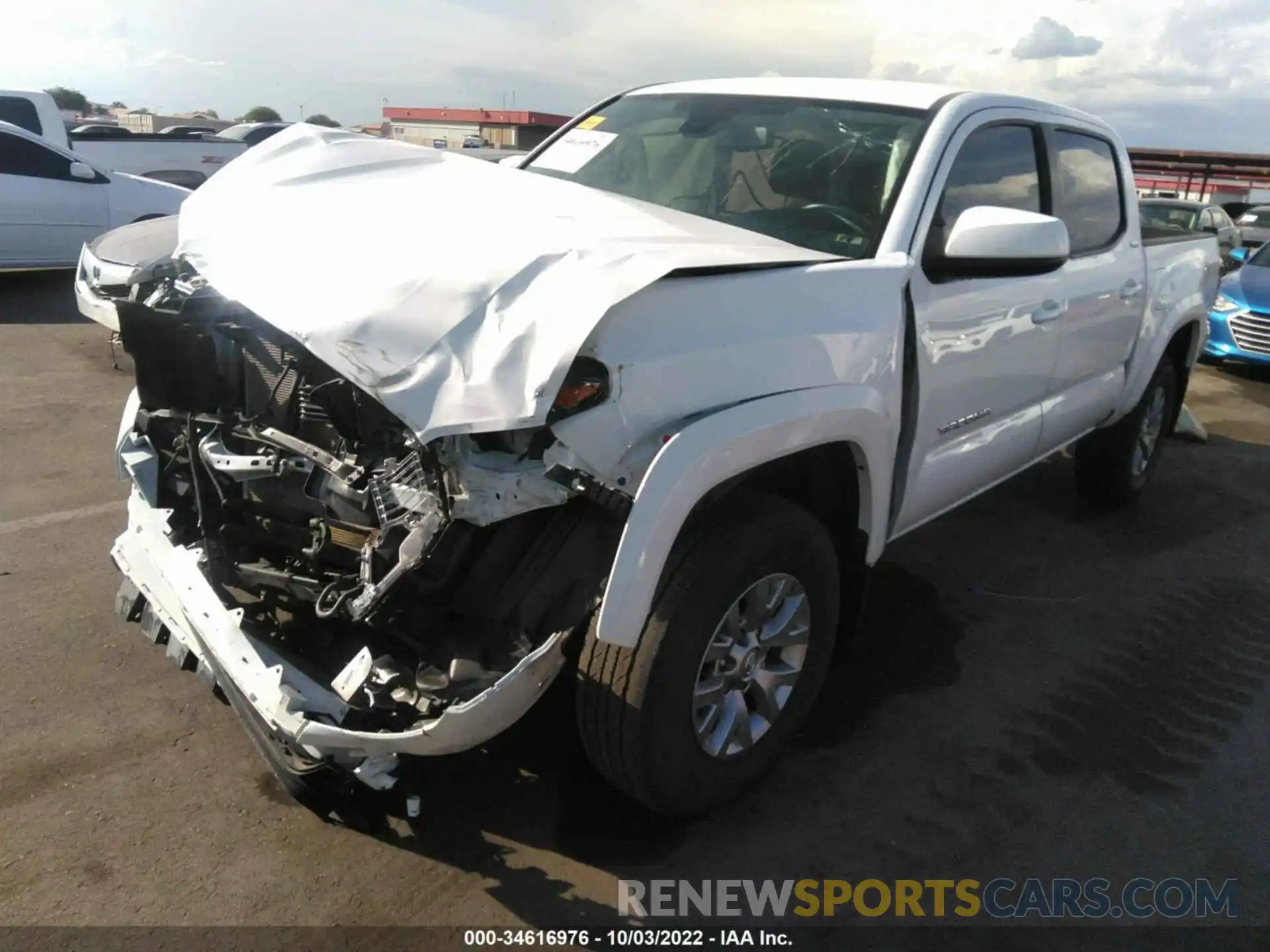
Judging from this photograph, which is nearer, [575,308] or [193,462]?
[575,308]

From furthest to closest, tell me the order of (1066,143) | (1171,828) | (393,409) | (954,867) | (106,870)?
(1066,143) < (1171,828) < (954,867) < (106,870) < (393,409)

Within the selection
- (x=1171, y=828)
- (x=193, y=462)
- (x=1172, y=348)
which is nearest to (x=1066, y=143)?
(x=1172, y=348)

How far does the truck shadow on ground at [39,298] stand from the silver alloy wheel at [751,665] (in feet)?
27.1

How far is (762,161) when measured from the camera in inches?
139

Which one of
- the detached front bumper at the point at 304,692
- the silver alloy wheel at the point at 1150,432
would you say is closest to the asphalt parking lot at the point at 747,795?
the detached front bumper at the point at 304,692

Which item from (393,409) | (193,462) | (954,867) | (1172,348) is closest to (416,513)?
(393,409)

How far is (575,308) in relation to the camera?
6.97 ft

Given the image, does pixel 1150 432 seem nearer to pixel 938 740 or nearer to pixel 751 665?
pixel 938 740

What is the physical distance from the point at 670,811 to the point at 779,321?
1293 mm

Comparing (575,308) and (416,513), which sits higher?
(575,308)

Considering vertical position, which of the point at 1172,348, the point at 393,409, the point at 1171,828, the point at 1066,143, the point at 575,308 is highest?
the point at 1066,143

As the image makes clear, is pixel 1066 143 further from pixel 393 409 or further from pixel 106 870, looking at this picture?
pixel 106 870

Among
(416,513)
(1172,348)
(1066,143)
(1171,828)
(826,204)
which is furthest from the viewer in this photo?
(1172,348)

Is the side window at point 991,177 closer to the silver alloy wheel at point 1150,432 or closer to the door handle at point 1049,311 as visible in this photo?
the door handle at point 1049,311
